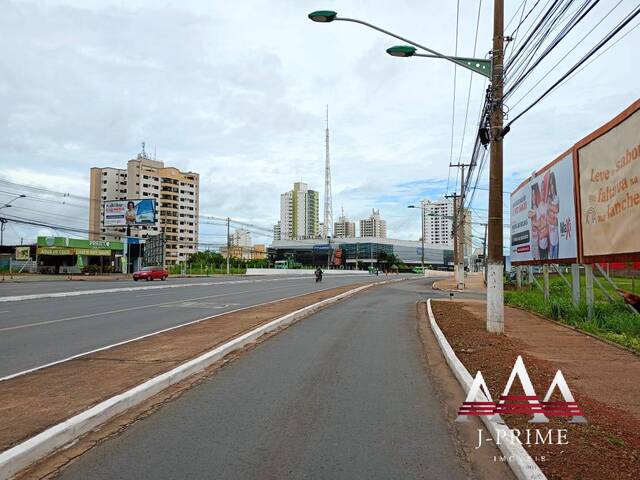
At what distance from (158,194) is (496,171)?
126 metres

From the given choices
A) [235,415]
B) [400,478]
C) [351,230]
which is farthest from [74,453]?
[351,230]

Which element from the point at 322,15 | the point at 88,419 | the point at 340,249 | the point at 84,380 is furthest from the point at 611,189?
the point at 340,249

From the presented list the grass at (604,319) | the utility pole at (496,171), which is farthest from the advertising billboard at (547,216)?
the utility pole at (496,171)

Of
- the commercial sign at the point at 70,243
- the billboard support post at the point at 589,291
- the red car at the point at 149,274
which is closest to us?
the billboard support post at the point at 589,291

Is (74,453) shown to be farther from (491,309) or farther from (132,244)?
(132,244)

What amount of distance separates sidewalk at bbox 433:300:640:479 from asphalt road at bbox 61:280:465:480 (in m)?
0.92

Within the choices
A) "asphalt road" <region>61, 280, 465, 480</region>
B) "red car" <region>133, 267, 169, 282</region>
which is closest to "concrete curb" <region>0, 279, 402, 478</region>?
"asphalt road" <region>61, 280, 465, 480</region>

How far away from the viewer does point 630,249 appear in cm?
1113

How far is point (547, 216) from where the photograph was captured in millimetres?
17844

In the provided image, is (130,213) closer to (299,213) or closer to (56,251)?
(56,251)

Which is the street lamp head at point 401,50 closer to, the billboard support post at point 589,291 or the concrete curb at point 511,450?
the concrete curb at point 511,450

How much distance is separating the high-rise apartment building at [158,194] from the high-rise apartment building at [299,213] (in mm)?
24037

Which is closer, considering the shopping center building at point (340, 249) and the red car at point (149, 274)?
the red car at point (149, 274)

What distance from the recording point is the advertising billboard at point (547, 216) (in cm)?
1529
